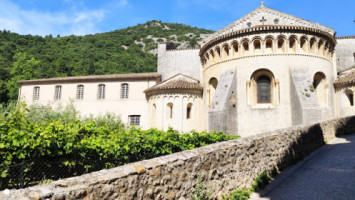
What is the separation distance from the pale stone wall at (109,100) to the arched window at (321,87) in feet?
49.3

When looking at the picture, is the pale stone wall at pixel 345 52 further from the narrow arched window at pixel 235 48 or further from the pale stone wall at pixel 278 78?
the narrow arched window at pixel 235 48

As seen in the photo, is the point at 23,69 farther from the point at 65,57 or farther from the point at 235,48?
the point at 235,48

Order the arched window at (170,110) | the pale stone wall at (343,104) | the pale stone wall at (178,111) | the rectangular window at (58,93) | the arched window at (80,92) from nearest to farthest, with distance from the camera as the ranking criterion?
the pale stone wall at (343,104)
the pale stone wall at (178,111)
the arched window at (170,110)
the arched window at (80,92)
the rectangular window at (58,93)

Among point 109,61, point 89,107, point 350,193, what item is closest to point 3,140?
point 350,193

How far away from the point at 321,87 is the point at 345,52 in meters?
11.3

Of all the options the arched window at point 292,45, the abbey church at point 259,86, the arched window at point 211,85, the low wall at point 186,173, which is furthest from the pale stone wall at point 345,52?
the low wall at point 186,173

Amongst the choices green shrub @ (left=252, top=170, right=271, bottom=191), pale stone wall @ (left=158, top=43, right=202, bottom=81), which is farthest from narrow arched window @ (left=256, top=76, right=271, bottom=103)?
green shrub @ (left=252, top=170, right=271, bottom=191)

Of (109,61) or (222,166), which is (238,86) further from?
(109,61)

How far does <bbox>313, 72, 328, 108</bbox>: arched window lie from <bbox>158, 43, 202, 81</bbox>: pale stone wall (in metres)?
12.0

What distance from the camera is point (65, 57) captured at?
53.3 metres

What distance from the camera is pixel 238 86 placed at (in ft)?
57.7

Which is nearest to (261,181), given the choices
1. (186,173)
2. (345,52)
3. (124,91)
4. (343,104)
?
(186,173)

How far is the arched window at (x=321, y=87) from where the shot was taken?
18.2 m

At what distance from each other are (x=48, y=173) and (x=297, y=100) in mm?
14848
